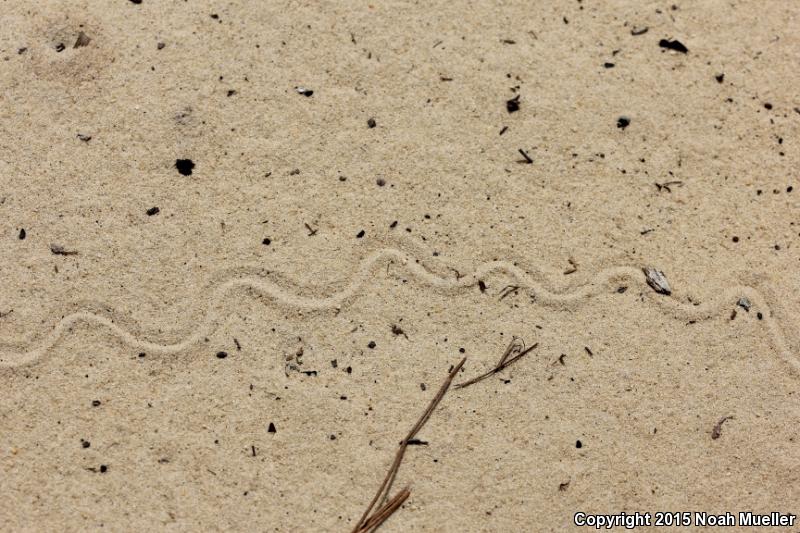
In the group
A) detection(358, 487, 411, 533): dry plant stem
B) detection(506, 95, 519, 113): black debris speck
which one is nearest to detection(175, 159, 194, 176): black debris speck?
detection(506, 95, 519, 113): black debris speck

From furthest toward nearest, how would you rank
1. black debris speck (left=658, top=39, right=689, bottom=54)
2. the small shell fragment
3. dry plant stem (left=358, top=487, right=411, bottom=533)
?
black debris speck (left=658, top=39, right=689, bottom=54) < the small shell fragment < dry plant stem (left=358, top=487, right=411, bottom=533)

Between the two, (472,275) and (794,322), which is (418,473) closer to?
(472,275)

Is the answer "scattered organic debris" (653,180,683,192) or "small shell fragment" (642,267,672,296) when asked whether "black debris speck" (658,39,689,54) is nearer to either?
"scattered organic debris" (653,180,683,192)

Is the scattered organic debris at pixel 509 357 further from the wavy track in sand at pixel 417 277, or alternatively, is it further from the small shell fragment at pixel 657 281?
the small shell fragment at pixel 657 281

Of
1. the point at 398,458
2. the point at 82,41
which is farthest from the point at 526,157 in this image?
the point at 82,41

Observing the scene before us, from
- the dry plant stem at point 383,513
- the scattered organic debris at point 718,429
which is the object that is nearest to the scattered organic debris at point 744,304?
the scattered organic debris at point 718,429

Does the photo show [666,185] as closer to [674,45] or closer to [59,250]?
[674,45]
